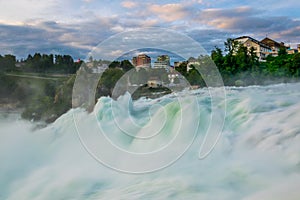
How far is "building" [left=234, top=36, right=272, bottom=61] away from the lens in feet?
16.6

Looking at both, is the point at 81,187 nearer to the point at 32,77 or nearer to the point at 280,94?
the point at 32,77

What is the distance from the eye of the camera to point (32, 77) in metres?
4.93

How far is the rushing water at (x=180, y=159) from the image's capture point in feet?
9.55

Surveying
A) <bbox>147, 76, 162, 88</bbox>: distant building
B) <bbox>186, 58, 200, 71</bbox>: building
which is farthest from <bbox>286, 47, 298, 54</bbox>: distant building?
<bbox>147, 76, 162, 88</bbox>: distant building

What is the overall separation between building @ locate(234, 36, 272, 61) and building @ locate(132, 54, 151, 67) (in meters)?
1.94

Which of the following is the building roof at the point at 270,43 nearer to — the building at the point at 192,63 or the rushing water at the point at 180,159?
the rushing water at the point at 180,159

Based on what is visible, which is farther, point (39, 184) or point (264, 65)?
point (264, 65)

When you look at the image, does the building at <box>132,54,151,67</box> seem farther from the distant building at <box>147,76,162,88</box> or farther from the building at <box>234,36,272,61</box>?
the building at <box>234,36,272,61</box>

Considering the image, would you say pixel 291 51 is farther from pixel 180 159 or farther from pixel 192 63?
pixel 180 159

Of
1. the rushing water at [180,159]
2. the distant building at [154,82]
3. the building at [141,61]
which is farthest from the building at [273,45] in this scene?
the building at [141,61]

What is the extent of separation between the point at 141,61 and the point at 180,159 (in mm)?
1153

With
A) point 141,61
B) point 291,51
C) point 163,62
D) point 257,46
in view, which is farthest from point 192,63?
point 291,51

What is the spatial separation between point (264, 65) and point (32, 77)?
134 inches

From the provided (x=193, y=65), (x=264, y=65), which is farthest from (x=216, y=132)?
(x=264, y=65)
